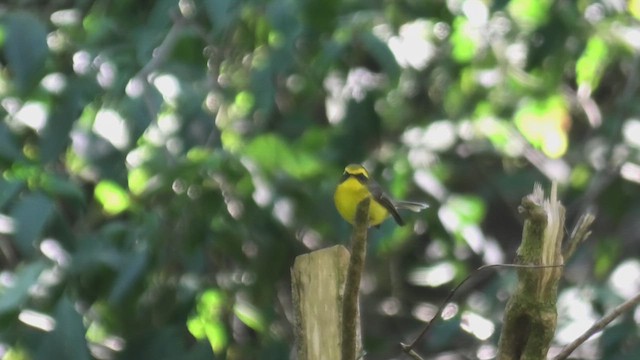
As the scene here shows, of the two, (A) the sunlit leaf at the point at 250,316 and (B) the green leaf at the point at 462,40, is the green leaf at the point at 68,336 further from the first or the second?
(B) the green leaf at the point at 462,40

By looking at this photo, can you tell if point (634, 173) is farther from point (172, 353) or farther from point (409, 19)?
point (172, 353)

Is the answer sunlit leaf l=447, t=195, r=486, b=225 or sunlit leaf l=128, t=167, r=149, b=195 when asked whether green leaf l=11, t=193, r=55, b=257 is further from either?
sunlit leaf l=447, t=195, r=486, b=225

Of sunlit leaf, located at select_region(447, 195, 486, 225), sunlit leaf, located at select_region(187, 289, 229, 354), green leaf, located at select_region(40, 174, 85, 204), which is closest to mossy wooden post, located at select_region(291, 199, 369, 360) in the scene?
green leaf, located at select_region(40, 174, 85, 204)

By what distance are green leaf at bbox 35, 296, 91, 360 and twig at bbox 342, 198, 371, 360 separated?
0.80m

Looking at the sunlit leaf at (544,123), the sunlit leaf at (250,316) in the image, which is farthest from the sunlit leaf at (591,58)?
the sunlit leaf at (250,316)

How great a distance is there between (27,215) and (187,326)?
2.04 ft

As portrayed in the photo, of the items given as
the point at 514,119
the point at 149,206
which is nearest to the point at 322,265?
the point at 149,206

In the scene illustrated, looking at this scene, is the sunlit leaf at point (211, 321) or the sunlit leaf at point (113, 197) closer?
the sunlit leaf at point (113, 197)

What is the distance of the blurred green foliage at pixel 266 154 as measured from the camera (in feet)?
7.72

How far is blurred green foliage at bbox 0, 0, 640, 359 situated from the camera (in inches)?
92.6

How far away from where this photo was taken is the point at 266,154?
259 centimetres

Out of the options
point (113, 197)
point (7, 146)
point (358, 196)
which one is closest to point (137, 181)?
point (113, 197)

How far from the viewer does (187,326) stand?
103 inches

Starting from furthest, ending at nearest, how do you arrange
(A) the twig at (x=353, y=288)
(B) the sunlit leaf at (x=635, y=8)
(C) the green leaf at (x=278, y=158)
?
(B) the sunlit leaf at (x=635, y=8)
(C) the green leaf at (x=278, y=158)
(A) the twig at (x=353, y=288)
